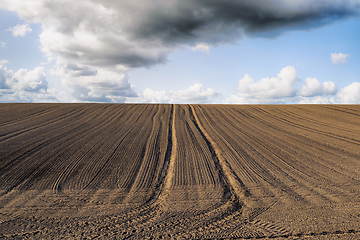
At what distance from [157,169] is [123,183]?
55.2 inches

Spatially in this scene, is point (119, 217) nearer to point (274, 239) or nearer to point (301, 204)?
point (274, 239)

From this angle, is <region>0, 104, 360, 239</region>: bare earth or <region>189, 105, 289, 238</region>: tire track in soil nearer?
<region>189, 105, 289, 238</region>: tire track in soil

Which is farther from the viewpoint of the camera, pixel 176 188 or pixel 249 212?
pixel 176 188

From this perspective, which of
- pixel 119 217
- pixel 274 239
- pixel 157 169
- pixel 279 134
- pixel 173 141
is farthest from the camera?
A: pixel 279 134

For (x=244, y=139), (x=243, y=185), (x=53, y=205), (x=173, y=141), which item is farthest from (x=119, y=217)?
(x=244, y=139)

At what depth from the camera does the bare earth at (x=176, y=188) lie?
3949mm

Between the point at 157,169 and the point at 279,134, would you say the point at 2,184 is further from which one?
the point at 279,134

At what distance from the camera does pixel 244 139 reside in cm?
1152

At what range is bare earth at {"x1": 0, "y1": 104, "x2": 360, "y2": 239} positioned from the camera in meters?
3.95

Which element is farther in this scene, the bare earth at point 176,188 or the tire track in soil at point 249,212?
the bare earth at point 176,188

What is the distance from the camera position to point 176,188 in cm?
573

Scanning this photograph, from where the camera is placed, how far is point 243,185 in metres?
5.96

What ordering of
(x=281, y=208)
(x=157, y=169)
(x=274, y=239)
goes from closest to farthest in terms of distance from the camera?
(x=274, y=239) < (x=281, y=208) < (x=157, y=169)

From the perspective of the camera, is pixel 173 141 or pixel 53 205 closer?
pixel 53 205
